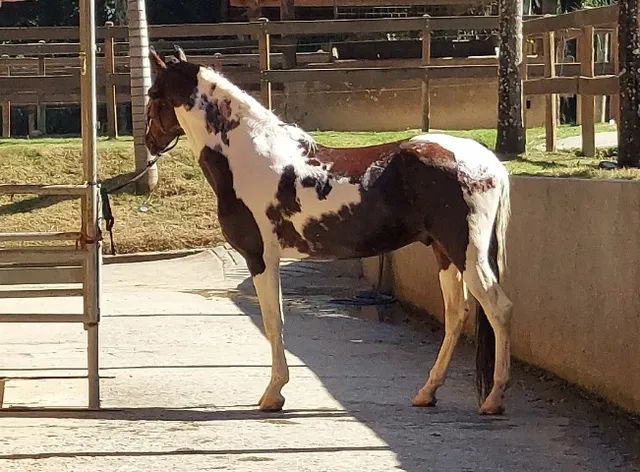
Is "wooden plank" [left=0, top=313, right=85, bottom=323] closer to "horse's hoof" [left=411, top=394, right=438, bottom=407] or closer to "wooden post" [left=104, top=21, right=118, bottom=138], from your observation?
"horse's hoof" [left=411, top=394, right=438, bottom=407]

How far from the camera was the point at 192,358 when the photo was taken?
9648 millimetres

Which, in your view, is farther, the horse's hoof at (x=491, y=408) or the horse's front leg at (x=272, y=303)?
the horse's front leg at (x=272, y=303)

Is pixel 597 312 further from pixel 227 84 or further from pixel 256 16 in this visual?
pixel 256 16

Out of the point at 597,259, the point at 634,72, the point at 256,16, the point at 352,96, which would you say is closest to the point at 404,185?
the point at 597,259

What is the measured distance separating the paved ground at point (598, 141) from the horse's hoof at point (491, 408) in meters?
8.77

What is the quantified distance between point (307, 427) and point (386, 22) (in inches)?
545

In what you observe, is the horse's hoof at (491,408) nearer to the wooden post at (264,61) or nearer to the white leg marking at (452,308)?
the white leg marking at (452,308)

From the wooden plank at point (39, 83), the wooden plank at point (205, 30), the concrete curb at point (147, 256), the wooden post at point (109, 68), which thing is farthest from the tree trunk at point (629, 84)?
the wooden plank at point (39, 83)

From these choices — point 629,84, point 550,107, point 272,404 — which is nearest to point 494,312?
point 272,404

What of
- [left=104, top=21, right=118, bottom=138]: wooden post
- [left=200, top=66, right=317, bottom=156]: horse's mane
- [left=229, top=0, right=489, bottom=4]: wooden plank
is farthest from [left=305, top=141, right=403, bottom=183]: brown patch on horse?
[left=229, top=0, right=489, bottom=4]: wooden plank

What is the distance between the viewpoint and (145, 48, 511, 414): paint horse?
7.48 m

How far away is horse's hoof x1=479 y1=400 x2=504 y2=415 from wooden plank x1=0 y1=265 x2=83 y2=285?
8.41 ft

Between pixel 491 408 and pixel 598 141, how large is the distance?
1006 cm

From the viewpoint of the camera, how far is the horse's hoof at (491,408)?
7.41m
